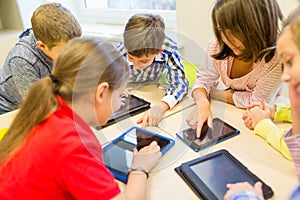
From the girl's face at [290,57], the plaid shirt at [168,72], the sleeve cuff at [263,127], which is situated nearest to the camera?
the girl's face at [290,57]

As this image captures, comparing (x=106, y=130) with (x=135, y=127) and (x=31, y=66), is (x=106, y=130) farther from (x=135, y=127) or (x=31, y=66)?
(x=31, y=66)

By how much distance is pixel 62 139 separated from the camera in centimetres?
54

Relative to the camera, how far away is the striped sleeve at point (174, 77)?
1.09 metres

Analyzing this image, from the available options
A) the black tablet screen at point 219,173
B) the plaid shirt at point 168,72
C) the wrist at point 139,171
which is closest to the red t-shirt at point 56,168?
the wrist at point 139,171

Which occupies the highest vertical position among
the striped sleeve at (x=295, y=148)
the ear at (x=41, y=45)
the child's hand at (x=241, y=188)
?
the ear at (x=41, y=45)

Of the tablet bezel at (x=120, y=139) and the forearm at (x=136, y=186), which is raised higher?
the forearm at (x=136, y=186)

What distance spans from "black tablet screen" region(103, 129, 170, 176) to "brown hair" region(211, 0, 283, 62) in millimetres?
432

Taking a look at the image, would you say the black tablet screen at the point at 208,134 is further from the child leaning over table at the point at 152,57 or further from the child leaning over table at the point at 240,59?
the child leaning over table at the point at 152,57

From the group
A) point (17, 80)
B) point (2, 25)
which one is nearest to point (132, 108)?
point (17, 80)

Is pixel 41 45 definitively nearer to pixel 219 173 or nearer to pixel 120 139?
pixel 120 139

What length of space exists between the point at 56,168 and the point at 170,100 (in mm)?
595

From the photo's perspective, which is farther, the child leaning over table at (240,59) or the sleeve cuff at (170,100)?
the sleeve cuff at (170,100)

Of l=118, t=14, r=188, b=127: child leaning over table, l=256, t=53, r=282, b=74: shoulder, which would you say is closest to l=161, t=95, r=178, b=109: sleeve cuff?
l=118, t=14, r=188, b=127: child leaning over table

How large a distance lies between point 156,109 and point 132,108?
0.09 meters
